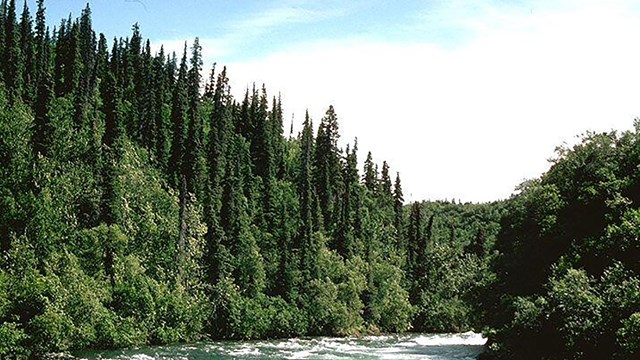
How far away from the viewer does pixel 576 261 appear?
57.7 m

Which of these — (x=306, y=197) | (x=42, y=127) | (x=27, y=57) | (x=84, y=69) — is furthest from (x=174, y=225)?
(x=27, y=57)

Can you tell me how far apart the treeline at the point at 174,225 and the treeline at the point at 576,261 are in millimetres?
15243

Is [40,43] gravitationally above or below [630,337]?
above

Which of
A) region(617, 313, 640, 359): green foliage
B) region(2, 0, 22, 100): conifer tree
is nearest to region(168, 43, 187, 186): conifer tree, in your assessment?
region(2, 0, 22, 100): conifer tree

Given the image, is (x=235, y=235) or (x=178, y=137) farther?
(x=178, y=137)

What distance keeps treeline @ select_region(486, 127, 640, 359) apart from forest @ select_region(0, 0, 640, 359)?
0.17 meters

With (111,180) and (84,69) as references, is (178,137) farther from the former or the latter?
(111,180)

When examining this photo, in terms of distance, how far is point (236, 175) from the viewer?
153250 millimetres

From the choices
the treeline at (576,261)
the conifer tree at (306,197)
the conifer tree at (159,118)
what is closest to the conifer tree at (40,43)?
the conifer tree at (159,118)

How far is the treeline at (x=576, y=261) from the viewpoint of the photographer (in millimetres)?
45344

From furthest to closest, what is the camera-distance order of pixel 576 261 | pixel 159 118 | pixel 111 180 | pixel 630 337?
1. pixel 159 118
2. pixel 111 180
3. pixel 576 261
4. pixel 630 337

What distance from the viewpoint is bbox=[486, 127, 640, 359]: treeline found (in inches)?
1785

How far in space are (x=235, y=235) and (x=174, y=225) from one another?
45.3 feet

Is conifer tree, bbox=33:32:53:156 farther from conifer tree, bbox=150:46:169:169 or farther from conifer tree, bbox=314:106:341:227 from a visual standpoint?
conifer tree, bbox=314:106:341:227
